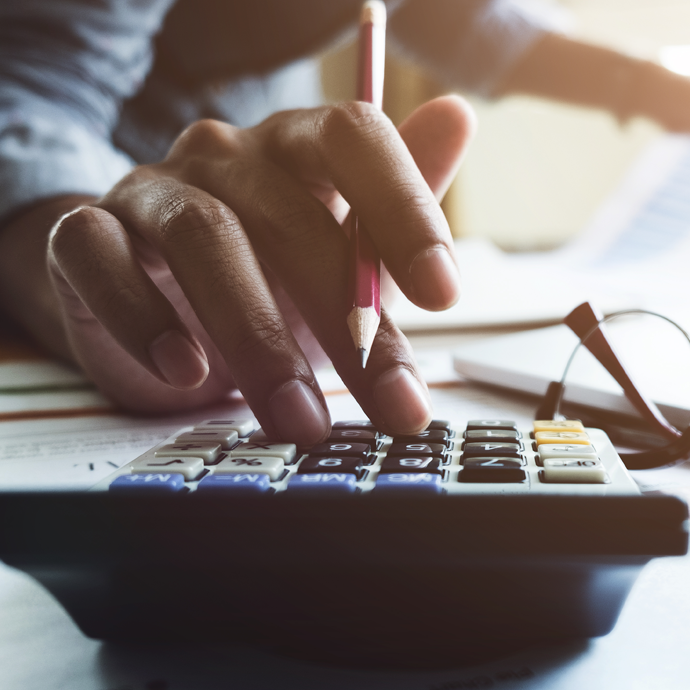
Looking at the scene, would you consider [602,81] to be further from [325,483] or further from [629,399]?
[325,483]

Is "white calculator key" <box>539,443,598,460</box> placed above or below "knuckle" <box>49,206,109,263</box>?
below

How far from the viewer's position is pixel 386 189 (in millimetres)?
288

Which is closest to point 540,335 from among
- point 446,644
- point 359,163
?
point 359,163

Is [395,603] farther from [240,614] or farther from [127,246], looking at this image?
[127,246]

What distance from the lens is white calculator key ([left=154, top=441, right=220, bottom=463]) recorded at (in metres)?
0.22

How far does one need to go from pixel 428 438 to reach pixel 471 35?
96cm

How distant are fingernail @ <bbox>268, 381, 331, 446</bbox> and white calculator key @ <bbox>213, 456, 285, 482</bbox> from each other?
28 millimetres

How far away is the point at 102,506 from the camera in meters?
0.15

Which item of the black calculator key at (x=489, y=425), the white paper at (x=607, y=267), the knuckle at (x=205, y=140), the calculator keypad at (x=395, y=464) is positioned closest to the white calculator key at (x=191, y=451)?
the calculator keypad at (x=395, y=464)

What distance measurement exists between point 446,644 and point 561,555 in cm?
4

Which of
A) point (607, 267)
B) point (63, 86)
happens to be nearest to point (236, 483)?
point (63, 86)

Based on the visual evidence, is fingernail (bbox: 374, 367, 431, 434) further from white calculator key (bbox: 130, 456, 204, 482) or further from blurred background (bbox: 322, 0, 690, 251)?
blurred background (bbox: 322, 0, 690, 251)

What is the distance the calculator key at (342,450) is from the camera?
22 centimetres

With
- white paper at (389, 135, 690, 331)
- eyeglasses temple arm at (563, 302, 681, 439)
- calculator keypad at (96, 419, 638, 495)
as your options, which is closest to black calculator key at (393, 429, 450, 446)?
calculator keypad at (96, 419, 638, 495)
